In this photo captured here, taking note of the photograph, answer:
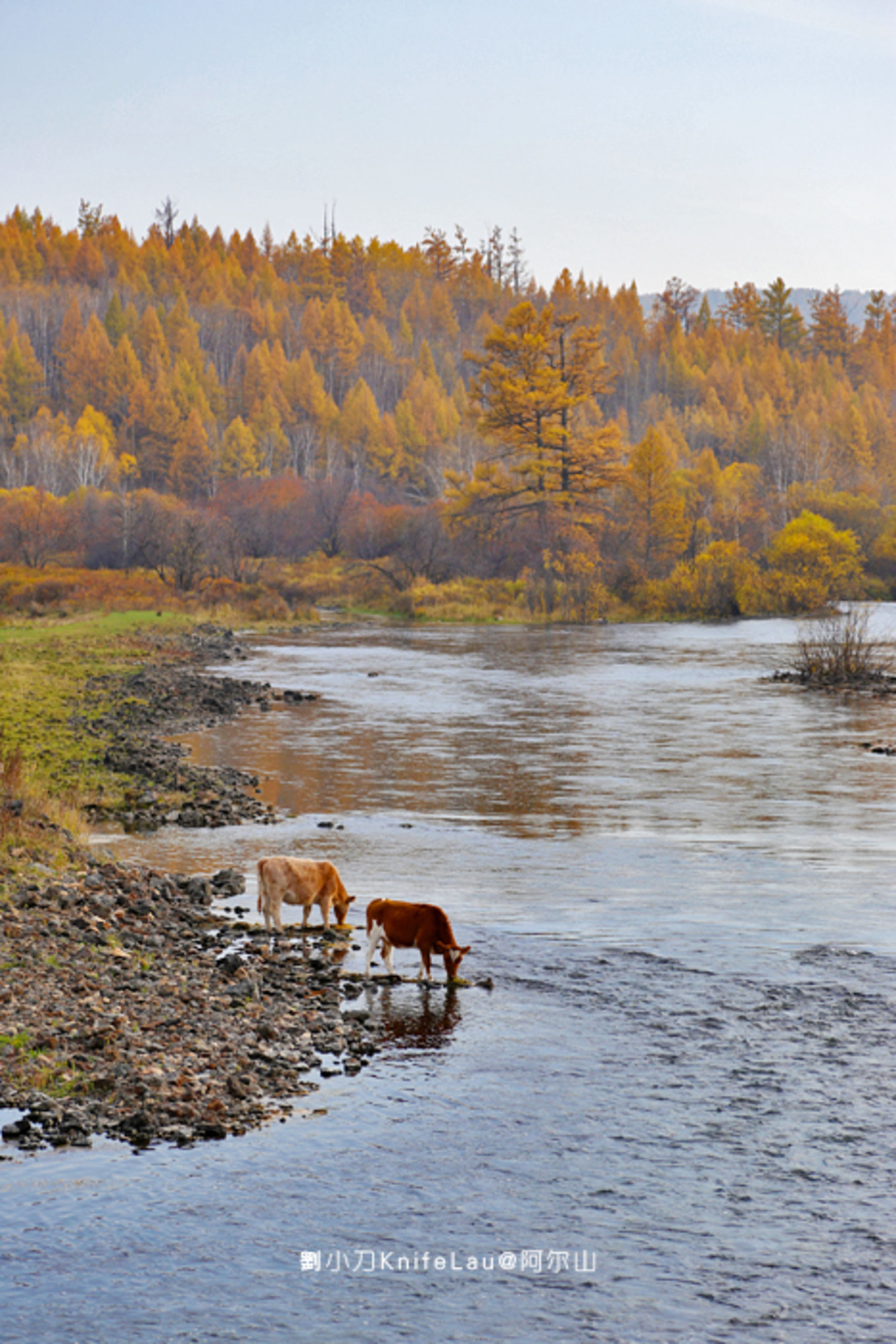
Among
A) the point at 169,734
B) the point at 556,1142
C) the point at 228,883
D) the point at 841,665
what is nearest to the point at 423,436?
the point at 841,665

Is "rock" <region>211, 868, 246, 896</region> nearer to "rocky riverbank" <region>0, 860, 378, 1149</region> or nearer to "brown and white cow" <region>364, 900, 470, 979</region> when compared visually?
"rocky riverbank" <region>0, 860, 378, 1149</region>

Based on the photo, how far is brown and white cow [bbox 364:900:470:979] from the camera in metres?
10.4

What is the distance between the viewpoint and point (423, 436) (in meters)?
131

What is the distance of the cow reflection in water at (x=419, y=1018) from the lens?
936 cm

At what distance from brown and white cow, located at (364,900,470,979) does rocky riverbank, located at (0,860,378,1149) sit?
0.51 metres

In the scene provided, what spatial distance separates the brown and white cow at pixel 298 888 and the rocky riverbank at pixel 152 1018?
10.1 inches

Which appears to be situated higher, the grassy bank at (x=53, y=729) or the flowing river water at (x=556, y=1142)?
the grassy bank at (x=53, y=729)

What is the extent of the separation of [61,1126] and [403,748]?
57.3ft

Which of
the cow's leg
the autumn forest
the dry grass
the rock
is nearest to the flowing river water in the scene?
the cow's leg

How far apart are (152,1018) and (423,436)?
12438 cm

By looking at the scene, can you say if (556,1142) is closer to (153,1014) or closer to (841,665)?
(153,1014)

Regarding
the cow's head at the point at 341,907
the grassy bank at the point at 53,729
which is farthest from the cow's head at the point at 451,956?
Result: the grassy bank at the point at 53,729

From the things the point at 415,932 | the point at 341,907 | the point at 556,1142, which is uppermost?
the point at 415,932

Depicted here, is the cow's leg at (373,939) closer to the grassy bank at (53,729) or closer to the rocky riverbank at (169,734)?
the grassy bank at (53,729)
